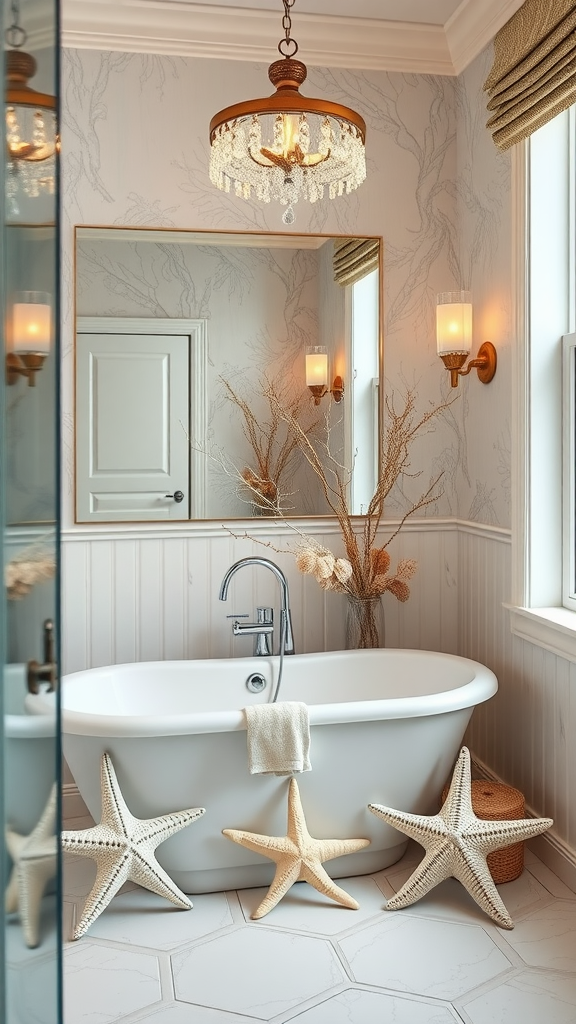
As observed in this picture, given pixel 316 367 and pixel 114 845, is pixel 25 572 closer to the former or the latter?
pixel 114 845

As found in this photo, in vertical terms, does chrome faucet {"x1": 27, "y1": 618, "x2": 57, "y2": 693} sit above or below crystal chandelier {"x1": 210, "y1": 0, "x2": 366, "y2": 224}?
below

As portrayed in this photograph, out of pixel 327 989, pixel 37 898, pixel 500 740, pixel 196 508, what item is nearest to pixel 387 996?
pixel 327 989

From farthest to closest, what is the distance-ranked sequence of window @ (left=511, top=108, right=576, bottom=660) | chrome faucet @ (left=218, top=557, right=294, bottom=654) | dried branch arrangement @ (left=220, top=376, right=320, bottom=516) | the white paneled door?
dried branch arrangement @ (left=220, top=376, right=320, bottom=516)
the white paneled door
chrome faucet @ (left=218, top=557, right=294, bottom=654)
window @ (left=511, top=108, right=576, bottom=660)

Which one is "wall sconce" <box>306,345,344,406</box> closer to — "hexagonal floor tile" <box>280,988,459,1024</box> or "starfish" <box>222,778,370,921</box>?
"starfish" <box>222,778,370,921</box>

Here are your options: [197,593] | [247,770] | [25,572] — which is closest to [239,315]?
[197,593]

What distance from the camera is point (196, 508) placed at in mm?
2998

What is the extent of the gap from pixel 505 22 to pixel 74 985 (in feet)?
9.79

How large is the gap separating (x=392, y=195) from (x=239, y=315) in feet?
2.43

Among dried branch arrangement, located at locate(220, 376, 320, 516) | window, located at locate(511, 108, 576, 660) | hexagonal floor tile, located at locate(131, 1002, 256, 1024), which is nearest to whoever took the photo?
hexagonal floor tile, located at locate(131, 1002, 256, 1024)

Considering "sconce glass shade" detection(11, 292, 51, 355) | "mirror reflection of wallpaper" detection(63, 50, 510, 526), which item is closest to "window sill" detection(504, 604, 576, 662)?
Result: "mirror reflection of wallpaper" detection(63, 50, 510, 526)

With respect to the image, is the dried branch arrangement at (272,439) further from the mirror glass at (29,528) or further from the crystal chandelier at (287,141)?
the mirror glass at (29,528)

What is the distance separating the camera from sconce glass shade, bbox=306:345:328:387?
9.99 ft

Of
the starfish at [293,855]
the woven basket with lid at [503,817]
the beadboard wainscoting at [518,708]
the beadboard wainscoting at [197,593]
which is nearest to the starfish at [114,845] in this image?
the starfish at [293,855]

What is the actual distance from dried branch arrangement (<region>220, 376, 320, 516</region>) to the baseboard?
1360 millimetres
